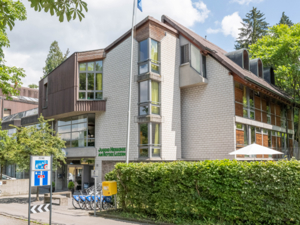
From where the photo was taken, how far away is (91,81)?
23.0m

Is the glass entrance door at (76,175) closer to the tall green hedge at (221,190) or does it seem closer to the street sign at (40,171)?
the tall green hedge at (221,190)

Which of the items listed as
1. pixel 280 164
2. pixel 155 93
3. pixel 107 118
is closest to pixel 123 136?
pixel 107 118

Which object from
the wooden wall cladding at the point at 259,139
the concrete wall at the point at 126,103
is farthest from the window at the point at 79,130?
the wooden wall cladding at the point at 259,139

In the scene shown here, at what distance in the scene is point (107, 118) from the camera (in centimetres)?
A: 2227

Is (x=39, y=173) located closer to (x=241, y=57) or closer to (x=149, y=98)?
(x=149, y=98)

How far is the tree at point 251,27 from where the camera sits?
1800 inches

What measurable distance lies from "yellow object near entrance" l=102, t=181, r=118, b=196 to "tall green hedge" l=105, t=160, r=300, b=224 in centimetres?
91

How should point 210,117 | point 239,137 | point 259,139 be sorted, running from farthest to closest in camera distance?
point 259,139 < point 210,117 < point 239,137

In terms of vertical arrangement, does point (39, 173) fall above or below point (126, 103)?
below

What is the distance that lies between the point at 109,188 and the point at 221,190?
4927 mm

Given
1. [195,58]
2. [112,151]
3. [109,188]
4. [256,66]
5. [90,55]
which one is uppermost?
[90,55]

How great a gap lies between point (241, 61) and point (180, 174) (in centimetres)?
1488

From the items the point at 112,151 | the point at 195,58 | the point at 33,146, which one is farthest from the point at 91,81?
the point at 195,58

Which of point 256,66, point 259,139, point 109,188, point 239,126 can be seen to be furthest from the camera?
point 256,66
